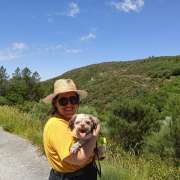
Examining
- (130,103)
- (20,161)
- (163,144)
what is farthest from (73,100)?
(130,103)

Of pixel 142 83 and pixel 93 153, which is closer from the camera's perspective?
pixel 93 153

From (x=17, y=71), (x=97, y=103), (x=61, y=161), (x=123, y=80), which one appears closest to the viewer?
(x=61, y=161)

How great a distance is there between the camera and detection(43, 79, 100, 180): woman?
3234 millimetres

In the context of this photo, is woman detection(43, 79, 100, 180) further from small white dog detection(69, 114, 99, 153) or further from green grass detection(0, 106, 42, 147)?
green grass detection(0, 106, 42, 147)

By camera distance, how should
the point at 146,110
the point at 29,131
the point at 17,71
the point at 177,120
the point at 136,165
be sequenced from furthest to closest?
1. the point at 17,71
2. the point at 146,110
3. the point at 177,120
4. the point at 29,131
5. the point at 136,165

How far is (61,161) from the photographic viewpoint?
3303 mm

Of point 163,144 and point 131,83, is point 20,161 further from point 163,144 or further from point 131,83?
point 131,83

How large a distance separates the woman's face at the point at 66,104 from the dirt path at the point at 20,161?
4.09 m

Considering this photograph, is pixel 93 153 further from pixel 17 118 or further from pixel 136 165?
pixel 17 118

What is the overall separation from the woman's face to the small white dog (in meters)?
0.18

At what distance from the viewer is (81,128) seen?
3234mm

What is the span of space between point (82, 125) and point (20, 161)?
5749 mm

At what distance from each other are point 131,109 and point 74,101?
1411 centimetres

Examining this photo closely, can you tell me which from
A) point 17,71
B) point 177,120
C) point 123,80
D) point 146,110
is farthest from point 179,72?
point 177,120
